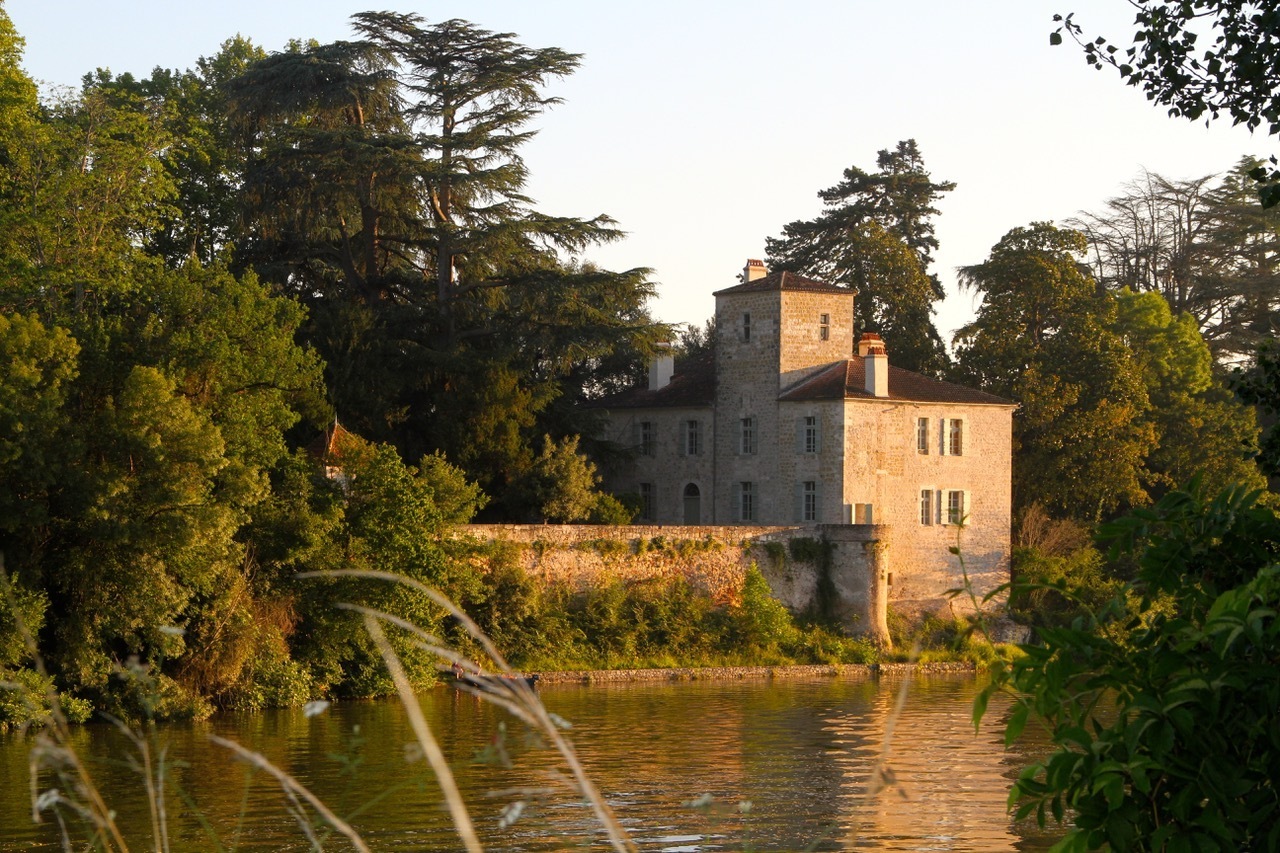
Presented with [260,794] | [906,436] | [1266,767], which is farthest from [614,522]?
[1266,767]

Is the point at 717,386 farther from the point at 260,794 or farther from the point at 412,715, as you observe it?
the point at 412,715

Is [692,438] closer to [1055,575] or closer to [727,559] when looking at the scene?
[727,559]

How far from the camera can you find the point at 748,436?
40125 mm

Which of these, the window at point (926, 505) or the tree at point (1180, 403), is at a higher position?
the tree at point (1180, 403)

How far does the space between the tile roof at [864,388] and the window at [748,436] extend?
108 centimetres

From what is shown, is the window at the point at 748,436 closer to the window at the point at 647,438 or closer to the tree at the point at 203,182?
the window at the point at 647,438

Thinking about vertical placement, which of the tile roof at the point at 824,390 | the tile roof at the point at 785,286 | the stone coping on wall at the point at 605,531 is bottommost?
the stone coping on wall at the point at 605,531

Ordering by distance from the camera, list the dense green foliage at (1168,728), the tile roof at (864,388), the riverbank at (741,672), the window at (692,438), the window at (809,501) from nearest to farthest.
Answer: the dense green foliage at (1168,728), the riverbank at (741,672), the tile roof at (864,388), the window at (809,501), the window at (692,438)

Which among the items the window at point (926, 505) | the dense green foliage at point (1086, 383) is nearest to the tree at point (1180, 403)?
the dense green foliage at point (1086, 383)

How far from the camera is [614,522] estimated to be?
37.1 meters

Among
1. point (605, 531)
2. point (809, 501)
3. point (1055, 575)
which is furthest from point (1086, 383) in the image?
point (605, 531)

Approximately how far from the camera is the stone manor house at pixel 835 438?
3906cm

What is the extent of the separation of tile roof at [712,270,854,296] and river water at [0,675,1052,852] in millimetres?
11802

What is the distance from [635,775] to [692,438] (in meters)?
21.2
